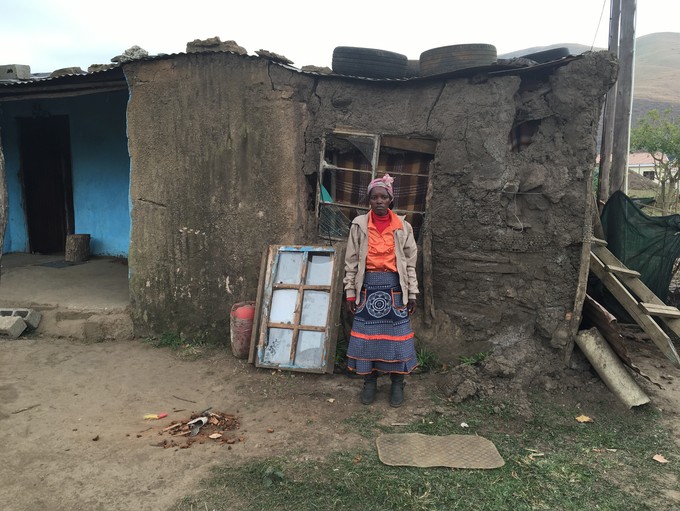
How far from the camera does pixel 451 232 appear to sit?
4.57 m

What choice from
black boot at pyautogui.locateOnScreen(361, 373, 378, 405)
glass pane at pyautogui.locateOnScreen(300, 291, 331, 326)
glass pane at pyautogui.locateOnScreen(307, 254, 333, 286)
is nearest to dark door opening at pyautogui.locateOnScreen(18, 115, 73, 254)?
glass pane at pyautogui.locateOnScreen(307, 254, 333, 286)

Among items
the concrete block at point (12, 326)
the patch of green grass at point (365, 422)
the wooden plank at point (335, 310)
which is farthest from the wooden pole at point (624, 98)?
the concrete block at point (12, 326)

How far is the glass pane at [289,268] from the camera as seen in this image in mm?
4848

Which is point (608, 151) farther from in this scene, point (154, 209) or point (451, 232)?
point (154, 209)

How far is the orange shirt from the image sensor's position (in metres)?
3.96

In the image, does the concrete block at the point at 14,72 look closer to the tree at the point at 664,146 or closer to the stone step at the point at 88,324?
the stone step at the point at 88,324

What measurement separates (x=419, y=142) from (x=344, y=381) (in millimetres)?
2314

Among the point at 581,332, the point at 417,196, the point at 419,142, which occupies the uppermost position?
the point at 419,142

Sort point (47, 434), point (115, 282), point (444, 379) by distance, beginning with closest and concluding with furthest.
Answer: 1. point (47, 434)
2. point (444, 379)
3. point (115, 282)

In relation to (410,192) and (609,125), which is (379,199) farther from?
(609,125)

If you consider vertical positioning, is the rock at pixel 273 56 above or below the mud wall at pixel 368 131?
above

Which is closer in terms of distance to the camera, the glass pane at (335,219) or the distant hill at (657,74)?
the glass pane at (335,219)

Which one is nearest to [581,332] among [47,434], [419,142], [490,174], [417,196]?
[490,174]

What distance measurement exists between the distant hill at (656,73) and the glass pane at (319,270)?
2942 cm
